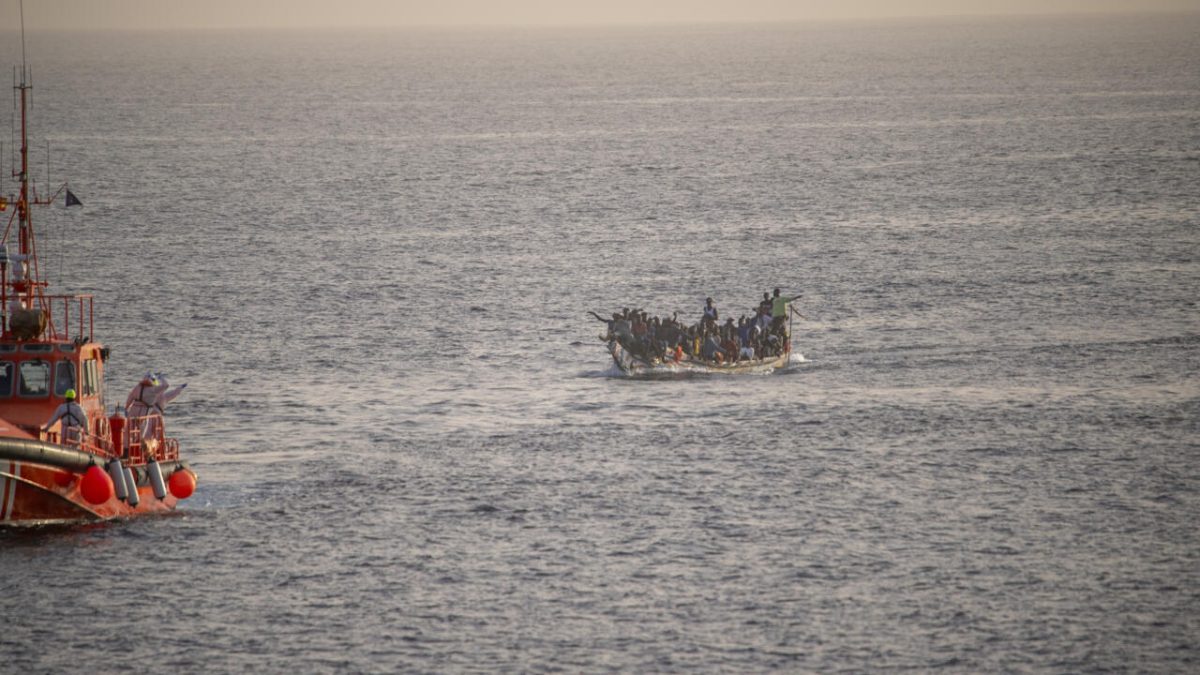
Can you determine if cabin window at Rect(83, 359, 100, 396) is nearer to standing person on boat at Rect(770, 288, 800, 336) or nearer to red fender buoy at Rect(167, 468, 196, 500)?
red fender buoy at Rect(167, 468, 196, 500)

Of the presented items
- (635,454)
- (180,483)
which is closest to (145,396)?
(180,483)

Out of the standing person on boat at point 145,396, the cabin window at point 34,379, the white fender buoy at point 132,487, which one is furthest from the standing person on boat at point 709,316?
the cabin window at point 34,379

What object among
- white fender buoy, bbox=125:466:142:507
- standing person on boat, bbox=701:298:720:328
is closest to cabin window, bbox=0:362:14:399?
white fender buoy, bbox=125:466:142:507

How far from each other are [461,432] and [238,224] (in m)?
66.6

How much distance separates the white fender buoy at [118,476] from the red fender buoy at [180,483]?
201cm

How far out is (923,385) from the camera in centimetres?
7250

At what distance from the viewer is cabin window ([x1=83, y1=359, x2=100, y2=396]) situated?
164ft

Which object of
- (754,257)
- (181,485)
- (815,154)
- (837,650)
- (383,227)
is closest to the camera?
(837,650)

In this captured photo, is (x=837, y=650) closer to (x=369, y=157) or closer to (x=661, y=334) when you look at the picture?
(x=661, y=334)

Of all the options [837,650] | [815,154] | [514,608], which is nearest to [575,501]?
[514,608]

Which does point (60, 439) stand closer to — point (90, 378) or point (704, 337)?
point (90, 378)

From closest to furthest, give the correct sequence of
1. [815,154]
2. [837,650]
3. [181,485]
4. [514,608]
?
[837,650], [514,608], [181,485], [815,154]

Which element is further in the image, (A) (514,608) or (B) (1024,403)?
(B) (1024,403)

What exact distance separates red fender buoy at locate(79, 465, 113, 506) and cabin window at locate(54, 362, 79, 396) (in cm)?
316
